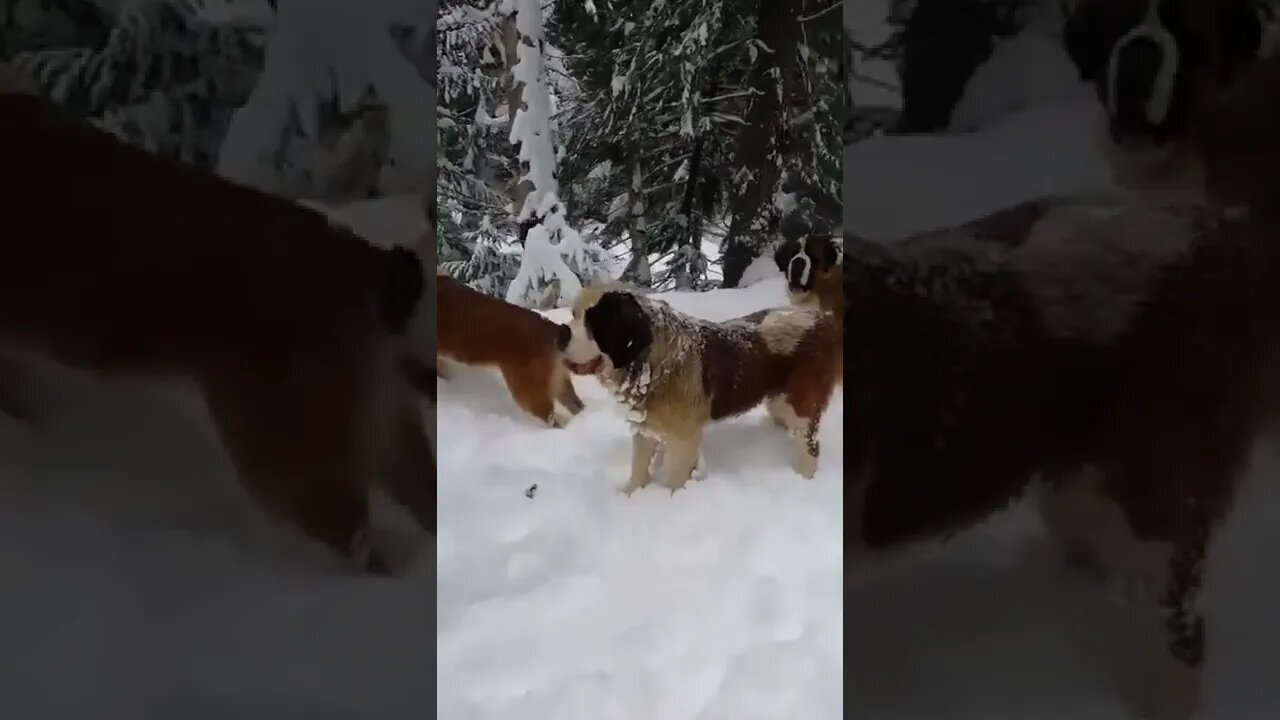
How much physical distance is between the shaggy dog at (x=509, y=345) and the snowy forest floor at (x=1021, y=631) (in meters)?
1.35

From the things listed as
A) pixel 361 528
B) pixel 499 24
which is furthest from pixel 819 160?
pixel 361 528

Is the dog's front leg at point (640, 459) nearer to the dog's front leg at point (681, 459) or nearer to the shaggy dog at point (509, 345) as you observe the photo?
the dog's front leg at point (681, 459)

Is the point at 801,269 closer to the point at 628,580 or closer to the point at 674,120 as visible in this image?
the point at 628,580

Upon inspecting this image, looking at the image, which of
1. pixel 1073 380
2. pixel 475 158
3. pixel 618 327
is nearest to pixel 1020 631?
pixel 1073 380

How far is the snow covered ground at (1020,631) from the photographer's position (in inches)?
22.0

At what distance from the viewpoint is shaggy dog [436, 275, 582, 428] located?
1870mm

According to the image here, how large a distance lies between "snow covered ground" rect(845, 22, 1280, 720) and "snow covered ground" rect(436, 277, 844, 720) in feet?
0.37

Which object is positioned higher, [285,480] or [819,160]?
[285,480]

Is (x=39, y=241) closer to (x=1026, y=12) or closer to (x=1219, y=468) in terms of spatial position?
(x=1026, y=12)

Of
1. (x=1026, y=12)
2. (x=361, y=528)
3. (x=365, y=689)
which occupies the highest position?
(x=1026, y=12)

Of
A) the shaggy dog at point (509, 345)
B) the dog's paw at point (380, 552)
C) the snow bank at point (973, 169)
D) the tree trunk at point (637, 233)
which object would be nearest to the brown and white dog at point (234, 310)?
the dog's paw at point (380, 552)

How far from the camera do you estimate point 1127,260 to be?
1.80 ft

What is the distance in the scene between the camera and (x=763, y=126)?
8.94 ft

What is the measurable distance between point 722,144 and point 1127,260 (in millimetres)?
2440
